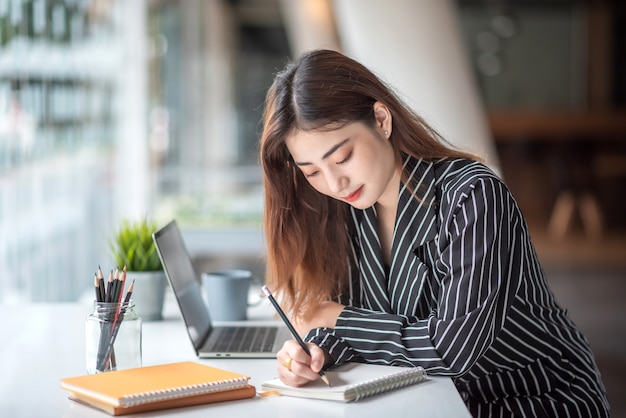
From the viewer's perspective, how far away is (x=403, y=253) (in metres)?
1.92

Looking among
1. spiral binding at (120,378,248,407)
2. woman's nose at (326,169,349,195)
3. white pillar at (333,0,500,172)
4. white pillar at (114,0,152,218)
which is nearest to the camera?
spiral binding at (120,378,248,407)

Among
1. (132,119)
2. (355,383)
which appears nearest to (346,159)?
(355,383)

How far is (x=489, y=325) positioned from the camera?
5.57ft

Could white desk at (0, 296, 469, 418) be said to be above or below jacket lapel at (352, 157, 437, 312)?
below

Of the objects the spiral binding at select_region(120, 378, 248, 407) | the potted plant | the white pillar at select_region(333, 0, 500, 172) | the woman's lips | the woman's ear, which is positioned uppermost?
the white pillar at select_region(333, 0, 500, 172)

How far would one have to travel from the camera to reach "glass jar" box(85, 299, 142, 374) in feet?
5.37

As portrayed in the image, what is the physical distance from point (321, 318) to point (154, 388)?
0.53m

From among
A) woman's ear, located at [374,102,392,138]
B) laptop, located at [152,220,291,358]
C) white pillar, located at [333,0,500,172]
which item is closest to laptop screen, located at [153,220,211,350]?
laptop, located at [152,220,291,358]

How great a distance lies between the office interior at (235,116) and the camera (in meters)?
4.01

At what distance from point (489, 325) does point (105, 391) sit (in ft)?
2.37

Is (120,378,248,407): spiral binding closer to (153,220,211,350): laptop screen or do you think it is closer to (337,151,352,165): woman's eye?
(153,220,211,350): laptop screen

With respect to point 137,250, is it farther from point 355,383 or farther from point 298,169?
point 355,383

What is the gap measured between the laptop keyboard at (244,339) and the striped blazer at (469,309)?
0.14m

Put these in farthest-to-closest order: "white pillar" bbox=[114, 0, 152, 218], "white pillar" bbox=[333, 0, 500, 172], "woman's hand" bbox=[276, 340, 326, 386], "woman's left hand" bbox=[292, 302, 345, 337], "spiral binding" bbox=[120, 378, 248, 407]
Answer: "white pillar" bbox=[114, 0, 152, 218] < "white pillar" bbox=[333, 0, 500, 172] < "woman's left hand" bbox=[292, 302, 345, 337] < "woman's hand" bbox=[276, 340, 326, 386] < "spiral binding" bbox=[120, 378, 248, 407]
